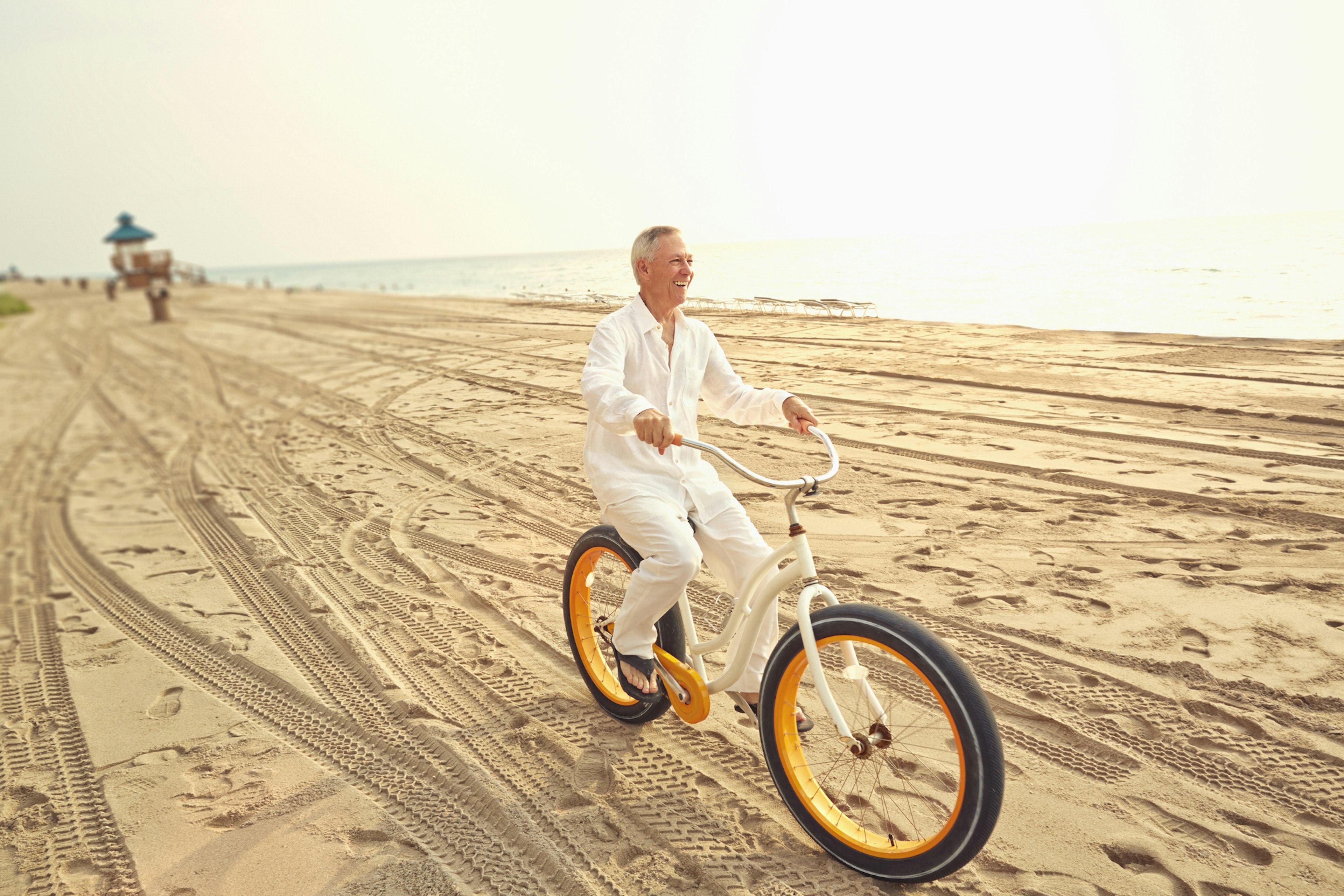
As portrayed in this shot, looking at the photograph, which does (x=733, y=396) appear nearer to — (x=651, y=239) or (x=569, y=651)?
(x=651, y=239)

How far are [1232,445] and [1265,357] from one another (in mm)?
3223

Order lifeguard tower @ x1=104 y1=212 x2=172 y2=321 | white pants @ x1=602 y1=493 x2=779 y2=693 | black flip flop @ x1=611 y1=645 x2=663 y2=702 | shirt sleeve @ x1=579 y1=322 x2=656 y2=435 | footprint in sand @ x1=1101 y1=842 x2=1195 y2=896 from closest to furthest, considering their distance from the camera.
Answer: footprint in sand @ x1=1101 y1=842 x2=1195 y2=896 < shirt sleeve @ x1=579 y1=322 x2=656 y2=435 < white pants @ x1=602 y1=493 x2=779 y2=693 < black flip flop @ x1=611 y1=645 x2=663 y2=702 < lifeguard tower @ x1=104 y1=212 x2=172 y2=321

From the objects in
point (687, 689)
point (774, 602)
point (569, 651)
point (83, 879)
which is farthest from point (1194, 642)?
point (83, 879)

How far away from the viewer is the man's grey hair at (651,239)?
2.73m

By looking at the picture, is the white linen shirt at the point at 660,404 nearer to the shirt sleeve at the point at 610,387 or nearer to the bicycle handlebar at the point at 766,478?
the shirt sleeve at the point at 610,387

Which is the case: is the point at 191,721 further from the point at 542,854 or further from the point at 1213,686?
the point at 1213,686

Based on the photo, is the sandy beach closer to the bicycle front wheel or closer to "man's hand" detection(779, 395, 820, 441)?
the bicycle front wheel

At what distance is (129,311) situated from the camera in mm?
28047

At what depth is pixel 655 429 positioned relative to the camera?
2338 mm

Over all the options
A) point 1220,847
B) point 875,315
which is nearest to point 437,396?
point 875,315

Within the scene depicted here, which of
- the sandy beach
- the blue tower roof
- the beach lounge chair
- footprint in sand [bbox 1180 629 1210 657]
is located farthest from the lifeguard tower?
footprint in sand [bbox 1180 629 1210 657]

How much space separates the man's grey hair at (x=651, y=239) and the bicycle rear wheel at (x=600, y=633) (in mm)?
1064

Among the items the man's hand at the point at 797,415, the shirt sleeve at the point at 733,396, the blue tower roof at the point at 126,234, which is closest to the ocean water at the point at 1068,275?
the shirt sleeve at the point at 733,396

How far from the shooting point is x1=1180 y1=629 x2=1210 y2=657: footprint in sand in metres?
3.32
